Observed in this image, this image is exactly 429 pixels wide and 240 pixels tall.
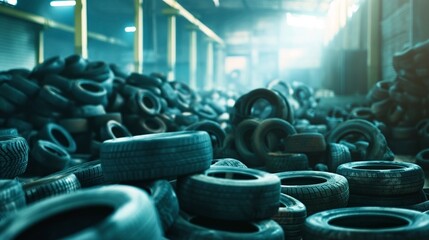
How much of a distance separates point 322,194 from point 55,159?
3.84 m

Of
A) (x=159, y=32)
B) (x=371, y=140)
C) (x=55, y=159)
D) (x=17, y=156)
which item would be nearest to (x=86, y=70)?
(x=55, y=159)

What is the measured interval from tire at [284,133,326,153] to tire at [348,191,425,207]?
1.19 metres

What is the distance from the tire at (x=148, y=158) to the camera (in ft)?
7.70

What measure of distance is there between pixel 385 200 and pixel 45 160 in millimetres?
4217

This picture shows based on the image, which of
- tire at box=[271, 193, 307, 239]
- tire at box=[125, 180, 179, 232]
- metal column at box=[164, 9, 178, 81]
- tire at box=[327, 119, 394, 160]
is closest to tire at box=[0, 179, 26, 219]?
tire at box=[125, 180, 179, 232]

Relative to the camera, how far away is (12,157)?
3.32 meters

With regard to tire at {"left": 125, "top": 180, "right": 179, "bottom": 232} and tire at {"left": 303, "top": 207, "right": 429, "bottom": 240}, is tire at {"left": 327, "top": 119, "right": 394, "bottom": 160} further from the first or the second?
tire at {"left": 125, "top": 180, "right": 179, "bottom": 232}

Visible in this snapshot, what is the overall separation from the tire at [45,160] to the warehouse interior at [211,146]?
0.02m

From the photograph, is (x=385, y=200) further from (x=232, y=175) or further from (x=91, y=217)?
(x=91, y=217)

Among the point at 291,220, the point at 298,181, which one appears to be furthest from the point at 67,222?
the point at 298,181

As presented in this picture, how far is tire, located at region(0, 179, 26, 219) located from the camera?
6.54 feet

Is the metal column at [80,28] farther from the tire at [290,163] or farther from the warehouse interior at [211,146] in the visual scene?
the tire at [290,163]

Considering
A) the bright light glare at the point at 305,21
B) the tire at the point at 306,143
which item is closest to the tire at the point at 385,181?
the tire at the point at 306,143

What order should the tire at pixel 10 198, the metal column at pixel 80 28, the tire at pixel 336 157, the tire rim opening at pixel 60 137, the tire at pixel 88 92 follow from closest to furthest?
the tire at pixel 10 198, the tire at pixel 336 157, the tire rim opening at pixel 60 137, the tire at pixel 88 92, the metal column at pixel 80 28
